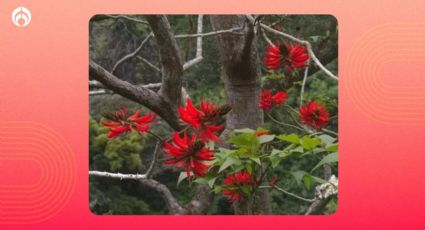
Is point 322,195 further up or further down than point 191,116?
further down

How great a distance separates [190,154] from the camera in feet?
5.67

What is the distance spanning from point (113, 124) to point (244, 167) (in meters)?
0.31

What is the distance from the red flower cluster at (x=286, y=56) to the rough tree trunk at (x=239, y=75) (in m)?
0.05

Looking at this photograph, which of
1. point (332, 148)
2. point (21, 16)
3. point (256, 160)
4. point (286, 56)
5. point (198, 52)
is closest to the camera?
point (256, 160)

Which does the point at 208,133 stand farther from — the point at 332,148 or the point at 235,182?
the point at 332,148

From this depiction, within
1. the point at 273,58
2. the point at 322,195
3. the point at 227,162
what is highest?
the point at 273,58

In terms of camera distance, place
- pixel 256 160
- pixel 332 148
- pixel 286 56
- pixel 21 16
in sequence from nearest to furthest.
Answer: pixel 256 160
pixel 332 148
pixel 21 16
pixel 286 56

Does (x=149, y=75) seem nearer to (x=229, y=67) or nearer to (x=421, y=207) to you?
(x=229, y=67)

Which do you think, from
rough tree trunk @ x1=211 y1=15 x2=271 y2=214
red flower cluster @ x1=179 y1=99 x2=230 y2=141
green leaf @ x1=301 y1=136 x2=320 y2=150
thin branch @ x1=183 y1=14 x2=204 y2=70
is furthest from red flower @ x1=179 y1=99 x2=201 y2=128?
thin branch @ x1=183 y1=14 x2=204 y2=70

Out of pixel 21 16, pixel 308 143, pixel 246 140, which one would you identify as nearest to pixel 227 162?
pixel 246 140

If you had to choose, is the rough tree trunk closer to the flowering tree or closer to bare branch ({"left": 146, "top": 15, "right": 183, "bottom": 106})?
the flowering tree

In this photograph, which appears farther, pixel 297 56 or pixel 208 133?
pixel 297 56

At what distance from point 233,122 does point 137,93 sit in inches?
9.9

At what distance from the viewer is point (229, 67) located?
2068mm
